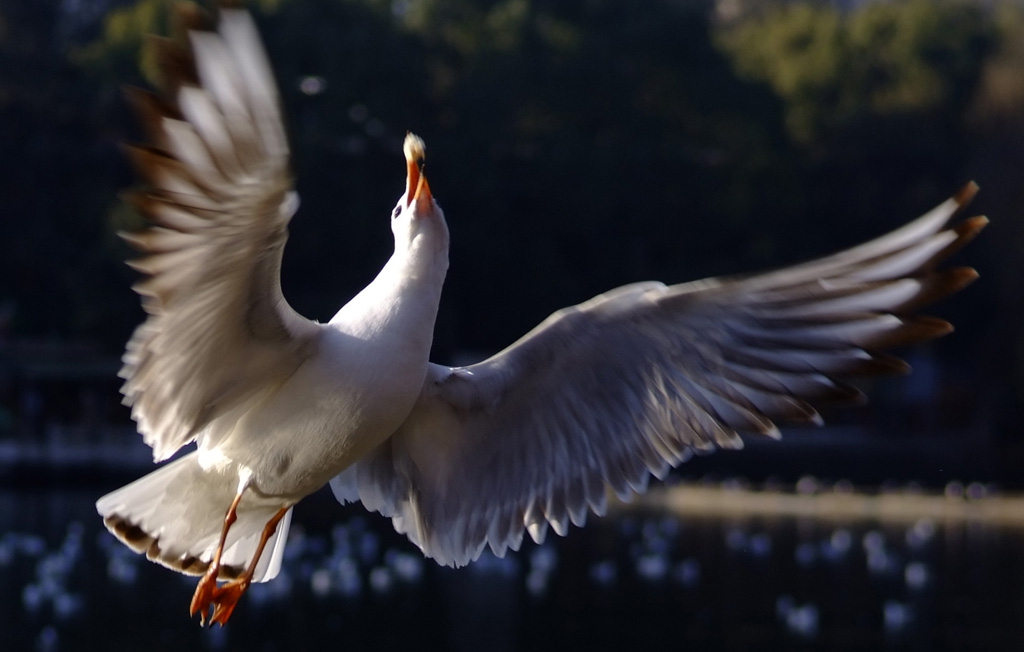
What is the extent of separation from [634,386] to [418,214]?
1024 mm

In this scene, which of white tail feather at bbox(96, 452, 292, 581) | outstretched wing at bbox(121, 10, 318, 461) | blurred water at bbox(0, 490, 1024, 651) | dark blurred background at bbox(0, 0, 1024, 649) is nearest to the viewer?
outstretched wing at bbox(121, 10, 318, 461)

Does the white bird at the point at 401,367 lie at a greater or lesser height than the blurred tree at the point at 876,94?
greater

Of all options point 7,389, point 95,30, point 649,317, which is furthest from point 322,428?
point 95,30

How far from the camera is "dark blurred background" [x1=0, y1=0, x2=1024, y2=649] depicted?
38.0 meters

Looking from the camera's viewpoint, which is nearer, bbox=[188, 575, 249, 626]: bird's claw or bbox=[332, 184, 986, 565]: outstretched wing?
bbox=[332, 184, 986, 565]: outstretched wing

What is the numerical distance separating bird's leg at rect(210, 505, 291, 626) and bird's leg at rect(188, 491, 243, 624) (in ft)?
0.12

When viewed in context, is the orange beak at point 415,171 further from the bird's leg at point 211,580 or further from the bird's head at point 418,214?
the bird's leg at point 211,580

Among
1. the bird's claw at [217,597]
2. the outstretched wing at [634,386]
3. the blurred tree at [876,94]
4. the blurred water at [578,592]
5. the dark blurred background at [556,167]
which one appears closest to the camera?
the outstretched wing at [634,386]

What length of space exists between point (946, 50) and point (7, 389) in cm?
2833

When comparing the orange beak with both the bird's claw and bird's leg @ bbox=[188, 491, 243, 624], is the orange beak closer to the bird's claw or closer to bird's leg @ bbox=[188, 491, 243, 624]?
bird's leg @ bbox=[188, 491, 243, 624]

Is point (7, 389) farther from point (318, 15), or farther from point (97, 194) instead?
point (318, 15)

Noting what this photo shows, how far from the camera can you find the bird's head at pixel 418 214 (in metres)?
6.06

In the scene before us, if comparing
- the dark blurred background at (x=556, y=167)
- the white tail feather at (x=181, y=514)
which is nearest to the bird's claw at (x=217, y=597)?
the white tail feather at (x=181, y=514)

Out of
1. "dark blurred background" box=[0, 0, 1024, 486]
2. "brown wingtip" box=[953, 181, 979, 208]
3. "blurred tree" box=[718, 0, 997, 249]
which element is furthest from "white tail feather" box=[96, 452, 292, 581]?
"blurred tree" box=[718, 0, 997, 249]
